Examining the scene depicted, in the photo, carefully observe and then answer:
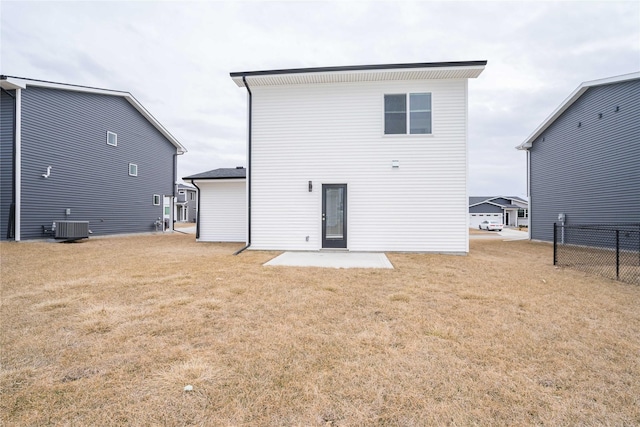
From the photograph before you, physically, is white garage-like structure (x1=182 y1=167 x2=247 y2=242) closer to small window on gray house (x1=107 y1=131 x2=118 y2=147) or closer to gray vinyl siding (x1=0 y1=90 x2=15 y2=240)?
small window on gray house (x1=107 y1=131 x2=118 y2=147)

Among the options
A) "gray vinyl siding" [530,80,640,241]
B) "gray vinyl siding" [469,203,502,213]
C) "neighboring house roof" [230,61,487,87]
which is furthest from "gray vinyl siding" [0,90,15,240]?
"gray vinyl siding" [469,203,502,213]

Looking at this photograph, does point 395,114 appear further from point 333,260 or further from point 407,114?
point 333,260

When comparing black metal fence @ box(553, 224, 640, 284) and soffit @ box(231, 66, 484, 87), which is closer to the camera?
black metal fence @ box(553, 224, 640, 284)

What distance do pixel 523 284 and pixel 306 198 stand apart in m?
→ 5.96

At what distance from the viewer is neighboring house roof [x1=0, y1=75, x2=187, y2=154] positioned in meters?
10.3

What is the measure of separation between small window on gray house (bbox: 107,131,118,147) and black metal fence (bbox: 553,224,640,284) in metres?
18.2

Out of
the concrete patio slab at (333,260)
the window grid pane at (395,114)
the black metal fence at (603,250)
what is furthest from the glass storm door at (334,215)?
the black metal fence at (603,250)

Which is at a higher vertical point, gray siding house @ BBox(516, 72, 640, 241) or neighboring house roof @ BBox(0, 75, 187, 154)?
neighboring house roof @ BBox(0, 75, 187, 154)

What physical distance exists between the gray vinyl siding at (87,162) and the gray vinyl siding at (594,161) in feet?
69.9

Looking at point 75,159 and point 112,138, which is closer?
point 75,159

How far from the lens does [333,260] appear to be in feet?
24.3

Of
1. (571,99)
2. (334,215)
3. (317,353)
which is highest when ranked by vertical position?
(571,99)

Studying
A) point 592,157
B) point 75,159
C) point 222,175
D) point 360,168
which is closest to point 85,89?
point 75,159

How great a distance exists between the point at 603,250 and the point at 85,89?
22.0 metres
